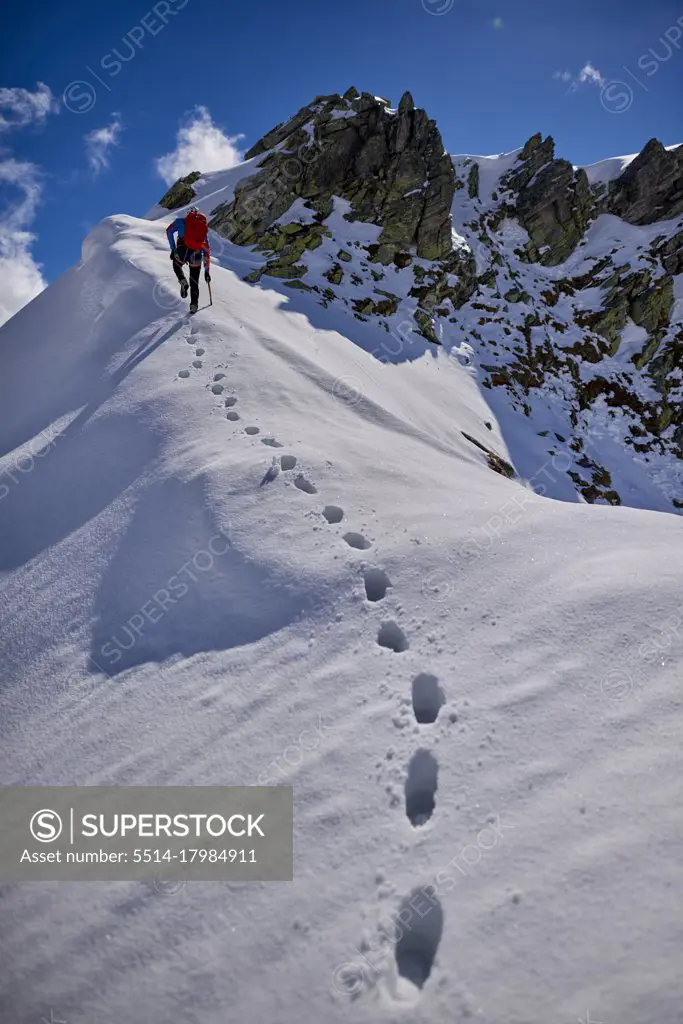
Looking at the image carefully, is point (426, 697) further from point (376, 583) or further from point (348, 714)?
point (376, 583)

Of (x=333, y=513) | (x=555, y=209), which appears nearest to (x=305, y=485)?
(x=333, y=513)

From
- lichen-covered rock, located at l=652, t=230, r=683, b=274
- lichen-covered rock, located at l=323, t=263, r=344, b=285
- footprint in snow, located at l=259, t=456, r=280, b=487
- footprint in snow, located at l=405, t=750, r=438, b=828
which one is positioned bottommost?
footprint in snow, located at l=405, t=750, r=438, b=828

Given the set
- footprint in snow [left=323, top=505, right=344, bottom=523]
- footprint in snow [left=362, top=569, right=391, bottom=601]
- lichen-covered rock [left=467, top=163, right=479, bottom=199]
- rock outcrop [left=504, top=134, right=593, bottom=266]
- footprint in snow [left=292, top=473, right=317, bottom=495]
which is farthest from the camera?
lichen-covered rock [left=467, top=163, right=479, bottom=199]

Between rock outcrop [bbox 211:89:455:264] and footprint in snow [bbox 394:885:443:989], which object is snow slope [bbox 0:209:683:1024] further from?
rock outcrop [bbox 211:89:455:264]

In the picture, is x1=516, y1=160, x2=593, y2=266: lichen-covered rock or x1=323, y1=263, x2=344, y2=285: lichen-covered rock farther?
x1=516, y1=160, x2=593, y2=266: lichen-covered rock

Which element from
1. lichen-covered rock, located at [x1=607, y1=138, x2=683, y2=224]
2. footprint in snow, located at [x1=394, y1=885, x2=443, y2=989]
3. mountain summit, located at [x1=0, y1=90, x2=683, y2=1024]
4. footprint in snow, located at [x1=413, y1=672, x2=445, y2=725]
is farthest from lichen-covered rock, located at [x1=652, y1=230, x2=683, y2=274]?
footprint in snow, located at [x1=394, y1=885, x2=443, y2=989]

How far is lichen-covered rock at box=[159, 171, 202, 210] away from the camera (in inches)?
1017

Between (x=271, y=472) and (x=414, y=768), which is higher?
(x=271, y=472)

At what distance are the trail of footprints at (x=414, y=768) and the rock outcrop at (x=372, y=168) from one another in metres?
22.5

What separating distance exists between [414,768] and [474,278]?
94.4ft

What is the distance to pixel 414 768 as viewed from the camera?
10.00 ft

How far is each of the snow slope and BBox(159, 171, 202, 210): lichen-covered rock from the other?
24626 mm

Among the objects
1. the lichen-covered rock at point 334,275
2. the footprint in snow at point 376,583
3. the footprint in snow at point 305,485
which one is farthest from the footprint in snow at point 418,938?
the lichen-covered rock at point 334,275

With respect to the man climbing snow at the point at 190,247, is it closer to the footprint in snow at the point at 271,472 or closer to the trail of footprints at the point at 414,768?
the footprint in snow at the point at 271,472
